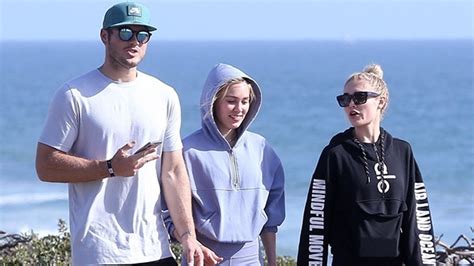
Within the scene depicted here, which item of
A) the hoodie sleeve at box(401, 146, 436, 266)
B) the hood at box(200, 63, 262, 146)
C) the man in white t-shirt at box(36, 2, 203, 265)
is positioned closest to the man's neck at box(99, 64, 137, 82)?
the man in white t-shirt at box(36, 2, 203, 265)

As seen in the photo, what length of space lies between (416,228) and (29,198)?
1707cm

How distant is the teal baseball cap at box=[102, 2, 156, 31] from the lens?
5375mm

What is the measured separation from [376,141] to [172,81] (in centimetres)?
6417

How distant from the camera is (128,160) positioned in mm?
5199

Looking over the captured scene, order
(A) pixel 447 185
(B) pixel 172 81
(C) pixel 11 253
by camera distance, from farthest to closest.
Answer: (B) pixel 172 81 < (A) pixel 447 185 < (C) pixel 11 253

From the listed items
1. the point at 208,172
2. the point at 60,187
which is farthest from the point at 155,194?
the point at 60,187

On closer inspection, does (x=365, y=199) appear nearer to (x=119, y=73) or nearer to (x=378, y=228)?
(x=378, y=228)

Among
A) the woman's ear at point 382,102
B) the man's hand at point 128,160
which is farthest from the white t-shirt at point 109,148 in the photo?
the woman's ear at point 382,102

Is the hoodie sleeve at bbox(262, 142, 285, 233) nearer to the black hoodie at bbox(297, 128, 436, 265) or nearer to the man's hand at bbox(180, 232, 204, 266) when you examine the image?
the black hoodie at bbox(297, 128, 436, 265)

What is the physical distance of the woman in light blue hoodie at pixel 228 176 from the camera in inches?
228

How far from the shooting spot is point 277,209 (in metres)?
5.96

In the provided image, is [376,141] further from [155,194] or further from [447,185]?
[447,185]

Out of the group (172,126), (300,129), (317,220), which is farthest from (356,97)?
(300,129)

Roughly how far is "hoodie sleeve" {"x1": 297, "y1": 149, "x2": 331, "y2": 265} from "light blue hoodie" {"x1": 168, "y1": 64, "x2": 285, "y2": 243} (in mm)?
253
